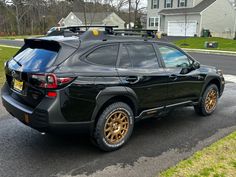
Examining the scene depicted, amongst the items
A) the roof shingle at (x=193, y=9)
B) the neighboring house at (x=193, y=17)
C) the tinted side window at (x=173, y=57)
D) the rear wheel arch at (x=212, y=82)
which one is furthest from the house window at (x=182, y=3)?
the tinted side window at (x=173, y=57)

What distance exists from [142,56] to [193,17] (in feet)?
112

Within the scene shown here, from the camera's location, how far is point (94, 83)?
365 centimetres

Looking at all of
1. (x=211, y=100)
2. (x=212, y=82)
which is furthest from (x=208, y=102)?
(x=212, y=82)

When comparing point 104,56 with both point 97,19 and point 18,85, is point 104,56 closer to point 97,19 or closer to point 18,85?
point 18,85

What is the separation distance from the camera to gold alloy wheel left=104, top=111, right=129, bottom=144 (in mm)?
3965

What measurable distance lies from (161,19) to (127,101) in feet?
123

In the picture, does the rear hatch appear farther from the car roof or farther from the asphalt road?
the asphalt road

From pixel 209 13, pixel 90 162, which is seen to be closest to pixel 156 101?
pixel 90 162

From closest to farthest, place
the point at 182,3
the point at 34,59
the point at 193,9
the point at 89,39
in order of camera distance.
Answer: the point at 34,59 → the point at 89,39 → the point at 193,9 → the point at 182,3

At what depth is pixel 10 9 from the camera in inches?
2485

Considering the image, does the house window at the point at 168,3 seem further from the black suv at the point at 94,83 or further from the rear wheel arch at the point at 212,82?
the black suv at the point at 94,83

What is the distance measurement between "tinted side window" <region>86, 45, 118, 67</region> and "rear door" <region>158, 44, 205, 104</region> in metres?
1.04

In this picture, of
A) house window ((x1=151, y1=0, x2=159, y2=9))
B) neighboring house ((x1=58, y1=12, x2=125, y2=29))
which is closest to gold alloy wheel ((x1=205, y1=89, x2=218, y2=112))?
house window ((x1=151, y1=0, x2=159, y2=9))

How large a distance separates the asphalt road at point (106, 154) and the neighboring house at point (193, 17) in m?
32.7
